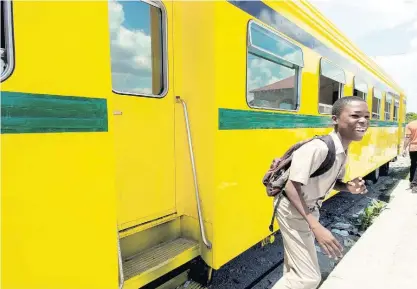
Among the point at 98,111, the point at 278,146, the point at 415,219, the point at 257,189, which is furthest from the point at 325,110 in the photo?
the point at 98,111

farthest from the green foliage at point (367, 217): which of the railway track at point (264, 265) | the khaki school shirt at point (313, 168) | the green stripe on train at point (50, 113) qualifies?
the green stripe on train at point (50, 113)

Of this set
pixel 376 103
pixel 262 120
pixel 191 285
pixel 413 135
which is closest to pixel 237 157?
pixel 262 120

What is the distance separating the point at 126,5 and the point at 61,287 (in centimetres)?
188

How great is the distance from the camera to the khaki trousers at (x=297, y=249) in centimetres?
225

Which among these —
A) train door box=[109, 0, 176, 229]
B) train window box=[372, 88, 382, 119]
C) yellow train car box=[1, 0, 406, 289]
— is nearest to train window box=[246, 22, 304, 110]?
yellow train car box=[1, 0, 406, 289]

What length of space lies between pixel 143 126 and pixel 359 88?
15.9ft

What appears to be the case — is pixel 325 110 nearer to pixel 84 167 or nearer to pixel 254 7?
pixel 254 7

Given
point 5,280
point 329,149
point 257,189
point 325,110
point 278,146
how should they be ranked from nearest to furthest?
point 5,280 → point 329,149 → point 257,189 → point 278,146 → point 325,110

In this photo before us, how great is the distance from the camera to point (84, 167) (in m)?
1.72

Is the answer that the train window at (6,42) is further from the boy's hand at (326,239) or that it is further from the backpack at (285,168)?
the boy's hand at (326,239)

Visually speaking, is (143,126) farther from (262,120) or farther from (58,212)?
(262,120)

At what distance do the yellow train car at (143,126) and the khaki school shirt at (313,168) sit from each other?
702mm

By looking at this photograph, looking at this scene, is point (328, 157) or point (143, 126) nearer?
point (328, 157)

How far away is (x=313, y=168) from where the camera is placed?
2.03 meters
